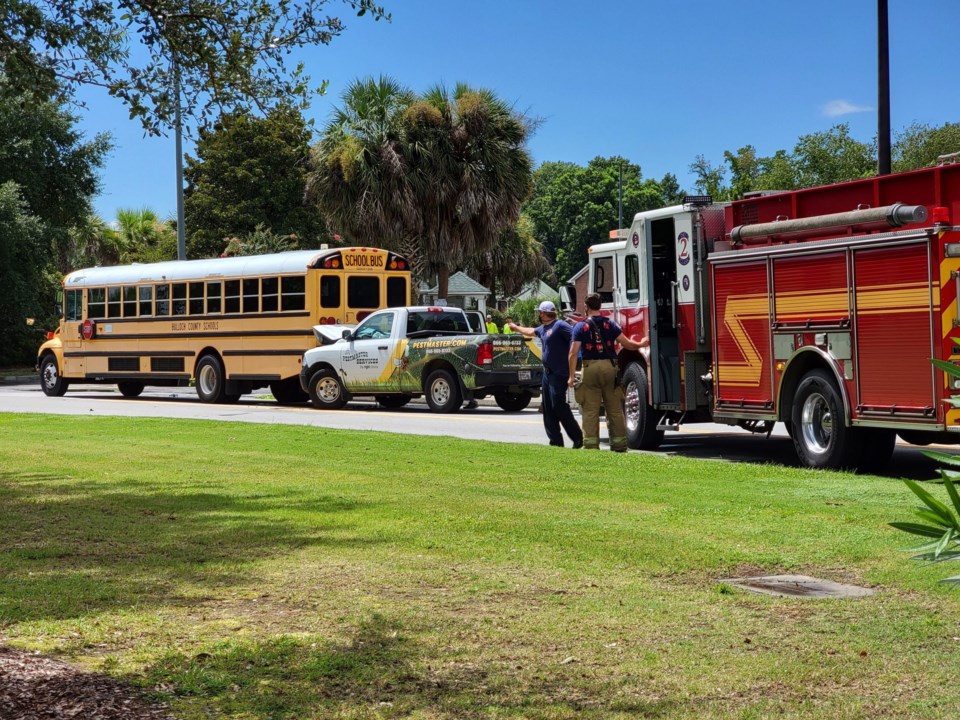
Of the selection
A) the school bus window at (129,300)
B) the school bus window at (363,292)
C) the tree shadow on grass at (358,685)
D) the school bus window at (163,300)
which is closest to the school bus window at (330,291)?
the school bus window at (363,292)

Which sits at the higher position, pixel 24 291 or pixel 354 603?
pixel 24 291

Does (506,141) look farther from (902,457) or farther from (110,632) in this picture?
(110,632)

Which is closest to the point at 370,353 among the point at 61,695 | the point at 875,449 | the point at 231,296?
the point at 231,296

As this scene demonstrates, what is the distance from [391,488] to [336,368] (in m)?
13.9

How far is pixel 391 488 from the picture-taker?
447 inches

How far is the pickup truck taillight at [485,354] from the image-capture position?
22.8 metres

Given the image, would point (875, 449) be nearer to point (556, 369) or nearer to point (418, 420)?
point (556, 369)

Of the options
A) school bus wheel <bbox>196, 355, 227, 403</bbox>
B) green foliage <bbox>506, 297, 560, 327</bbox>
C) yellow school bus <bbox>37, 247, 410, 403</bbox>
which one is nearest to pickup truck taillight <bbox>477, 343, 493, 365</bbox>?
yellow school bus <bbox>37, 247, 410, 403</bbox>

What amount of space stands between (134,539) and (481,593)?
286 centimetres

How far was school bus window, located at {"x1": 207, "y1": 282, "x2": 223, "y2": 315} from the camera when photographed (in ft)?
91.5

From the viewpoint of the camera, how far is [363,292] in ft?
88.9

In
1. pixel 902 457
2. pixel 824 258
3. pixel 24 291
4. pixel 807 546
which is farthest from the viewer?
pixel 24 291

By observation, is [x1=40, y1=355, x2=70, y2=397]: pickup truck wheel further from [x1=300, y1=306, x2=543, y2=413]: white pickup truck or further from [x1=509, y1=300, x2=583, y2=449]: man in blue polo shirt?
[x1=509, y1=300, x2=583, y2=449]: man in blue polo shirt

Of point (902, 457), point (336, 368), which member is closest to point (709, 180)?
point (336, 368)
